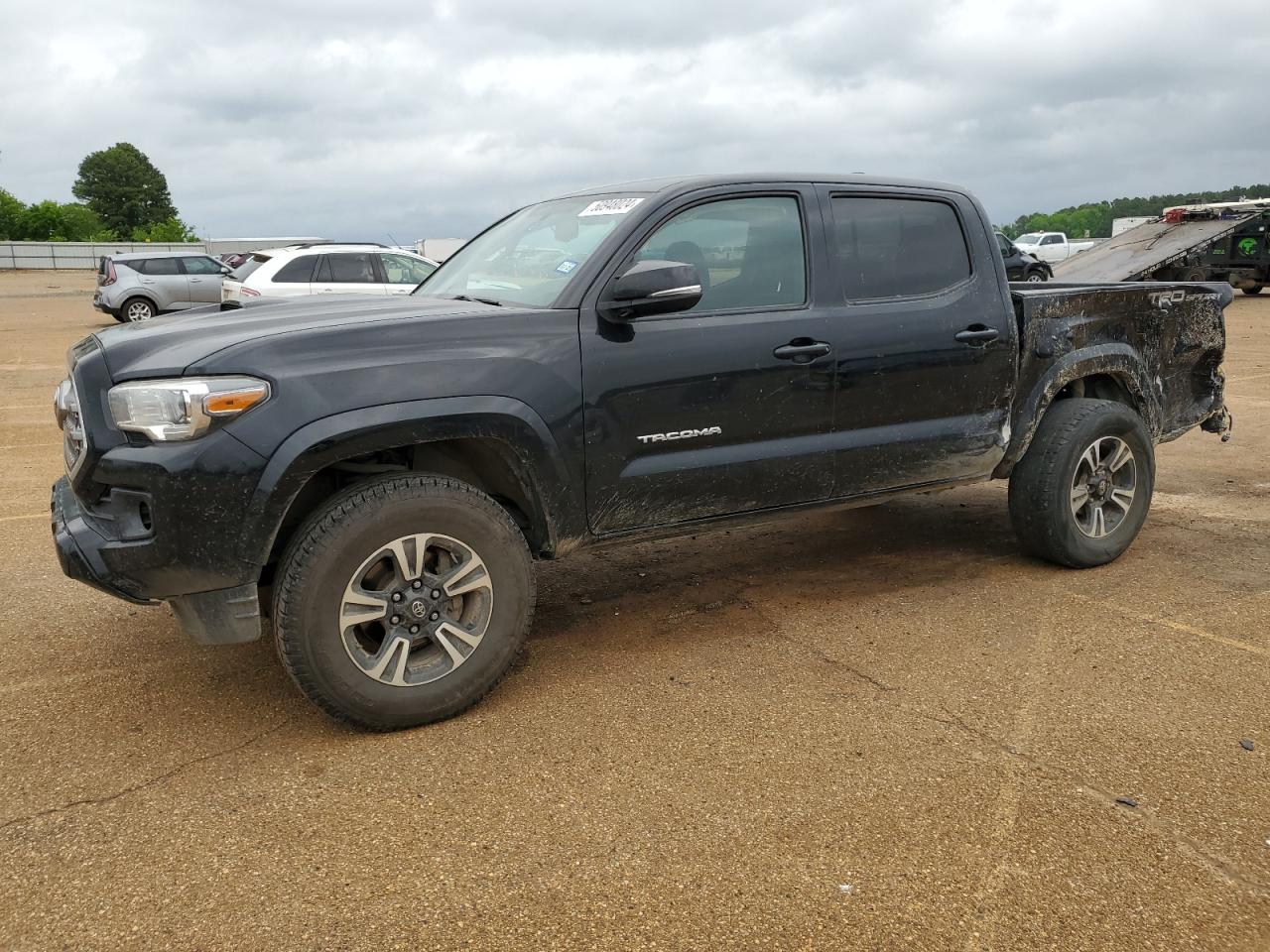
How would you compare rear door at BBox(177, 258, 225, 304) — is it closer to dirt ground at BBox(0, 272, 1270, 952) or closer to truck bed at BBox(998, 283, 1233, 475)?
dirt ground at BBox(0, 272, 1270, 952)

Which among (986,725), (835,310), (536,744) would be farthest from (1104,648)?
(536,744)

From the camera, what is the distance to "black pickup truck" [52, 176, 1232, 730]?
3.22 meters

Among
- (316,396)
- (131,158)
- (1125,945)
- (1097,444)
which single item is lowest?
(1125,945)

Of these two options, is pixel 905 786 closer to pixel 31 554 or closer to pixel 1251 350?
pixel 31 554

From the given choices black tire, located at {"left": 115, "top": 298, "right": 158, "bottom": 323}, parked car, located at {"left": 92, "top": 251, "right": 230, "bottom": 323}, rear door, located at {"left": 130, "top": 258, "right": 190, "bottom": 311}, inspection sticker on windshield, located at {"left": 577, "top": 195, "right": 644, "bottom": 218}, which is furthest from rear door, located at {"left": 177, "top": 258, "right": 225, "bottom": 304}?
inspection sticker on windshield, located at {"left": 577, "top": 195, "right": 644, "bottom": 218}

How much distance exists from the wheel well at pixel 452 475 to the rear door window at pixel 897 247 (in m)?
1.64

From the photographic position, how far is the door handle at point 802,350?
412 cm

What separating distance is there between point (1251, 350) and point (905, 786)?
13915 mm

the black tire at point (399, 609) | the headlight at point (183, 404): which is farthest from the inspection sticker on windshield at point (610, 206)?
the headlight at point (183, 404)

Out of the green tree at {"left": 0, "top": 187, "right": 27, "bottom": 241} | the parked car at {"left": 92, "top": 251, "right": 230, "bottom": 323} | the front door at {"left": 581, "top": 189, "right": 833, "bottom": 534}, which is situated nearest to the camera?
the front door at {"left": 581, "top": 189, "right": 833, "bottom": 534}

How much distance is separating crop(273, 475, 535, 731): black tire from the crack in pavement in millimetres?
301

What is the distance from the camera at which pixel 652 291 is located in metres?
3.67

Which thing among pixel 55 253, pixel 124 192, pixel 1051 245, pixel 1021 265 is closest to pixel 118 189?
pixel 124 192

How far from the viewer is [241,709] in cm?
370
